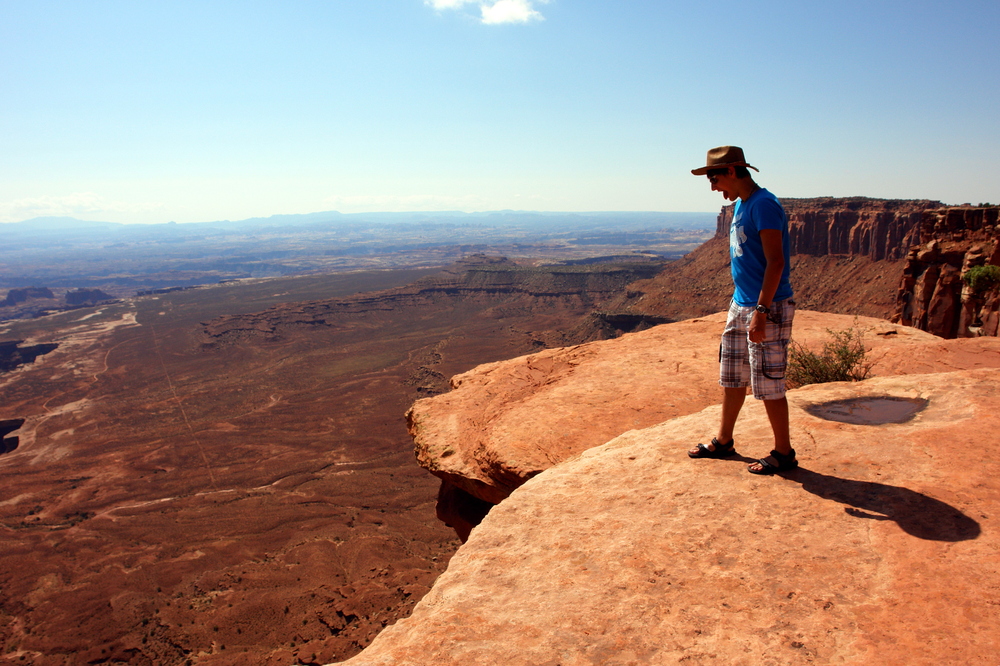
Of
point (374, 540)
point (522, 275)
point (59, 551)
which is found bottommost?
point (59, 551)

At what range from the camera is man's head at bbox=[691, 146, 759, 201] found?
125 inches

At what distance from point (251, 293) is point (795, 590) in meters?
87.4

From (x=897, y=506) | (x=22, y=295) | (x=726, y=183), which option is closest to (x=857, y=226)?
(x=726, y=183)

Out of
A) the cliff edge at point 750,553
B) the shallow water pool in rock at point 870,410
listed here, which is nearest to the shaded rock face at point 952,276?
the shallow water pool in rock at point 870,410

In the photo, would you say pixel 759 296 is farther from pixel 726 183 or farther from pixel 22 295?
pixel 22 295

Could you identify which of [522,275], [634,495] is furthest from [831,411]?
[522,275]

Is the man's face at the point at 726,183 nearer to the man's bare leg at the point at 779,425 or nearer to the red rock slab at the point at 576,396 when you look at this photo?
the man's bare leg at the point at 779,425

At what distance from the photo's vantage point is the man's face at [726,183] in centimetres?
319

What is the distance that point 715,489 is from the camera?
3.01 metres

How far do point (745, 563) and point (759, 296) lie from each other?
60.6 inches

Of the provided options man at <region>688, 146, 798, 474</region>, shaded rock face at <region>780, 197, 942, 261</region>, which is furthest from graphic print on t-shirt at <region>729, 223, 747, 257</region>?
shaded rock face at <region>780, 197, 942, 261</region>

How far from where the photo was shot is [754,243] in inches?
124

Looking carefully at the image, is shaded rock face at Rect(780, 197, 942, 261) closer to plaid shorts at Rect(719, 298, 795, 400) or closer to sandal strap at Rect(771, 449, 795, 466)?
plaid shorts at Rect(719, 298, 795, 400)

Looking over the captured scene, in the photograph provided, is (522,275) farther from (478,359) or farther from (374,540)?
(374,540)
